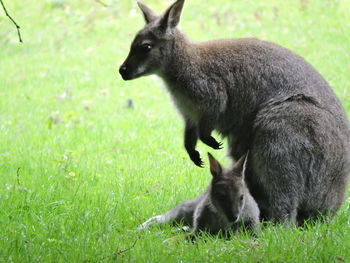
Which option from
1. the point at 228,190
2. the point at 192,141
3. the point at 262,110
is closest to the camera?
the point at 228,190

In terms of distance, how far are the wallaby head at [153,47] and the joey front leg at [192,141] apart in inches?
24.9

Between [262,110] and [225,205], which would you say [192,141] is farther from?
[225,205]

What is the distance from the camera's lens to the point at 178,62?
547 cm

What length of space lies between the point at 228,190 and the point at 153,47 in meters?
1.65

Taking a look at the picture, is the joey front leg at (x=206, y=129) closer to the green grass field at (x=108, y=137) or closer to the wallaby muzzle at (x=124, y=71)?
the green grass field at (x=108, y=137)

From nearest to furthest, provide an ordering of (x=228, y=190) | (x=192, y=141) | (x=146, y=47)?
(x=228, y=190) → (x=146, y=47) → (x=192, y=141)

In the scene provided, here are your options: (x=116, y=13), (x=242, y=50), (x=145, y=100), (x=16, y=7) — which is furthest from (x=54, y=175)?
(x=16, y=7)

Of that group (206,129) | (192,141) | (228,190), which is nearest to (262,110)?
(206,129)

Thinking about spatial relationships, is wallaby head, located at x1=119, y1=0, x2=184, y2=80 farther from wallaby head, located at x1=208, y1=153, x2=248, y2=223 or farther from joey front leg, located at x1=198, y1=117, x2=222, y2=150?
wallaby head, located at x1=208, y1=153, x2=248, y2=223

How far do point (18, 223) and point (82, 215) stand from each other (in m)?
0.57

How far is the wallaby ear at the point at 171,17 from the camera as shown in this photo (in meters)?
5.37

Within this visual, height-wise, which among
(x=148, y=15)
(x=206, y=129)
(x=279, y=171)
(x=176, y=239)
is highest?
(x=148, y=15)

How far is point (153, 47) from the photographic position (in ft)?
17.9

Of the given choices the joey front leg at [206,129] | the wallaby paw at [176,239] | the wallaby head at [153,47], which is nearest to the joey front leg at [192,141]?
the joey front leg at [206,129]
